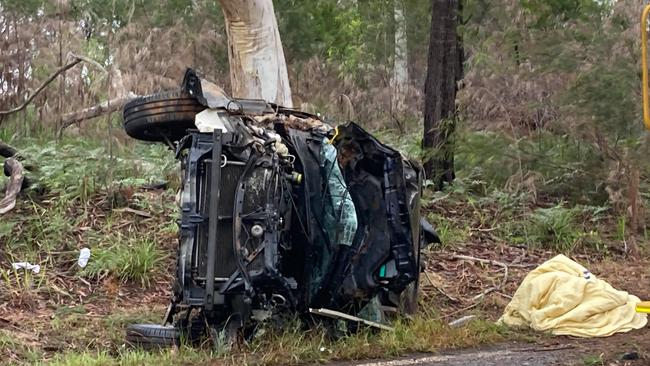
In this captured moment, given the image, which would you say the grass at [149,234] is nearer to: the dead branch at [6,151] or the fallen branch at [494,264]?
the dead branch at [6,151]

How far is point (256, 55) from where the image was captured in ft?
30.3

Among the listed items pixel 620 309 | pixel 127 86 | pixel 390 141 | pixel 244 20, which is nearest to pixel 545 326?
pixel 620 309

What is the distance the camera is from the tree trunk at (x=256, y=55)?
9188 mm

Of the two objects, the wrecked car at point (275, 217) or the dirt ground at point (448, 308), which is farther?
the dirt ground at point (448, 308)

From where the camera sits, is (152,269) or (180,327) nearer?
(180,327)

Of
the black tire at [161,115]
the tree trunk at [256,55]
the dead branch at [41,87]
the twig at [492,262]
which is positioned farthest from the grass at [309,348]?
the dead branch at [41,87]

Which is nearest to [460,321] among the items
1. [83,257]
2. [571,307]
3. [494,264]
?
[571,307]

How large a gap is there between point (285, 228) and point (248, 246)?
15.4 inches

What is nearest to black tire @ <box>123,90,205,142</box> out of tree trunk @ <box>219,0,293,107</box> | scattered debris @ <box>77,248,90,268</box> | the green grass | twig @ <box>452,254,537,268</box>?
the green grass

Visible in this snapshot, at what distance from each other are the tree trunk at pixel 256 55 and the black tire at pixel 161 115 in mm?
2998

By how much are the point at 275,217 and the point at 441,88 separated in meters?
6.37

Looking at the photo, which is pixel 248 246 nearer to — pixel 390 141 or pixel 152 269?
pixel 152 269

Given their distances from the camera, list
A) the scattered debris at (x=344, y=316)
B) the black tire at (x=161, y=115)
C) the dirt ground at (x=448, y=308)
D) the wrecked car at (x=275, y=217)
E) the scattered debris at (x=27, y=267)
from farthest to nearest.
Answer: the scattered debris at (x=27, y=267), the black tire at (x=161, y=115), the scattered debris at (x=344, y=316), the dirt ground at (x=448, y=308), the wrecked car at (x=275, y=217)

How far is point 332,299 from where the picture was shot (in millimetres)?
5672
